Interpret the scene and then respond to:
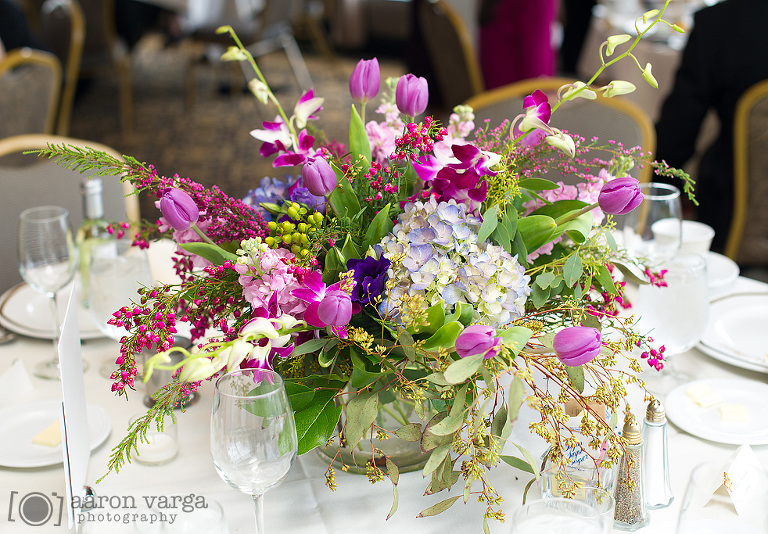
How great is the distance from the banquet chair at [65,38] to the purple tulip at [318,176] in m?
3.28

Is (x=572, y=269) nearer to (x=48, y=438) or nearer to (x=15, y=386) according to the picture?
(x=48, y=438)

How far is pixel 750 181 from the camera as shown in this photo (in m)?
2.32

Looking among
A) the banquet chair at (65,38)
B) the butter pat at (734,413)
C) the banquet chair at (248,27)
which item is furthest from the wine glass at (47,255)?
the banquet chair at (248,27)

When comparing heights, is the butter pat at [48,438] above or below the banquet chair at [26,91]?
below

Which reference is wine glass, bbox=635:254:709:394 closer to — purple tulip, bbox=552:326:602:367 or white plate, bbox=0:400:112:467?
purple tulip, bbox=552:326:602:367

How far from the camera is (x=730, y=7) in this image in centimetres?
241

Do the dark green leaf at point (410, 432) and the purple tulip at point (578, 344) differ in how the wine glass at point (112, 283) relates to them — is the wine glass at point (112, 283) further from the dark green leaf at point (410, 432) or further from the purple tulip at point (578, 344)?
the purple tulip at point (578, 344)

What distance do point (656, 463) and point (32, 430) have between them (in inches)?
33.9

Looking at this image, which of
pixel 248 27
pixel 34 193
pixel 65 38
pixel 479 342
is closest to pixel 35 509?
pixel 479 342

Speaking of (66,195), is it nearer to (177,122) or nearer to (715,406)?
(715,406)

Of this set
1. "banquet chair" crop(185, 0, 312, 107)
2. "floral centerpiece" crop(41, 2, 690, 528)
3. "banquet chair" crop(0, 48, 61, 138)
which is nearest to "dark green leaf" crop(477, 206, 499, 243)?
"floral centerpiece" crop(41, 2, 690, 528)

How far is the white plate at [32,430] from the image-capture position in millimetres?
1045

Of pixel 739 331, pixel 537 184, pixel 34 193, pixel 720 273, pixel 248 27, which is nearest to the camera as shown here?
pixel 537 184

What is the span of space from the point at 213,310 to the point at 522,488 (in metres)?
0.46
